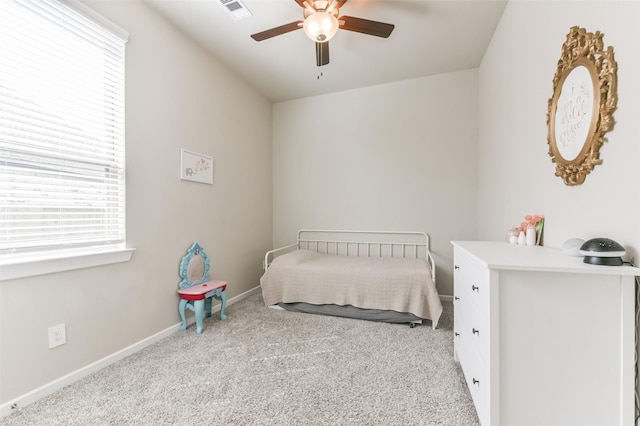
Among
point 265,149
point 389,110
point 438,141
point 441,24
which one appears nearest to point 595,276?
point 441,24

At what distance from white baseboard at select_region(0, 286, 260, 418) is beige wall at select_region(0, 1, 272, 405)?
0.03 meters

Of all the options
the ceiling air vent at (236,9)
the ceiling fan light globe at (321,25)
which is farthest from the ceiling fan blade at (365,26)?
the ceiling air vent at (236,9)

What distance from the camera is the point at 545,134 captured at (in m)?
1.42

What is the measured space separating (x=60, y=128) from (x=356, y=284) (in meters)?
2.39

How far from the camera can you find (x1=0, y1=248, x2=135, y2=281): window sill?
4.16 feet

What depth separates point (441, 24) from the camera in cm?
216

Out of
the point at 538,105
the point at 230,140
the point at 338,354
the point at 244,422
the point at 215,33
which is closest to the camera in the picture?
the point at 244,422

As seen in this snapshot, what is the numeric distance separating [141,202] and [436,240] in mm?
2987

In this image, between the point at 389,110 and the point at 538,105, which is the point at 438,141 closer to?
the point at 389,110

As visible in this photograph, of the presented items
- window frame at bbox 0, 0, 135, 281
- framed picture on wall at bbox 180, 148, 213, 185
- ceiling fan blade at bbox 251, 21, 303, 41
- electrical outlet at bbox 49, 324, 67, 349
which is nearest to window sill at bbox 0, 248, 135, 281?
window frame at bbox 0, 0, 135, 281

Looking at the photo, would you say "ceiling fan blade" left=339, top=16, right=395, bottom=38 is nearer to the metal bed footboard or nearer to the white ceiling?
the white ceiling

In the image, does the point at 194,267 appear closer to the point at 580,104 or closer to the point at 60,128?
the point at 60,128

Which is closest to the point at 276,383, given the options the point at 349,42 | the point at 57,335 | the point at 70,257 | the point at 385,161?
the point at 57,335

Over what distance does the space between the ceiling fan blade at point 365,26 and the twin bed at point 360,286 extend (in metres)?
1.93
